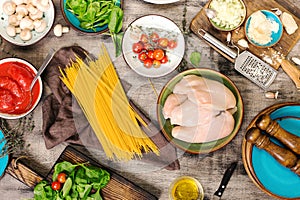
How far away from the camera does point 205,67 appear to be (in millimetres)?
2166

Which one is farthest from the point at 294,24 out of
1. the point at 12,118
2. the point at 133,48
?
the point at 12,118

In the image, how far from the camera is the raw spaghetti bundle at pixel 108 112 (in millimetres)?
2135

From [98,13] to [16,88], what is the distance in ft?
1.55

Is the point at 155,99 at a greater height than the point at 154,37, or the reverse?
the point at 154,37

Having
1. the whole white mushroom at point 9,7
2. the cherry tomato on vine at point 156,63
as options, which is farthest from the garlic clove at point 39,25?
the cherry tomato on vine at point 156,63

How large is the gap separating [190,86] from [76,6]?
59cm

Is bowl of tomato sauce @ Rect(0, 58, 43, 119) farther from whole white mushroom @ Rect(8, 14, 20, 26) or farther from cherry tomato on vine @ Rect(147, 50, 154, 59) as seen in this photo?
cherry tomato on vine @ Rect(147, 50, 154, 59)

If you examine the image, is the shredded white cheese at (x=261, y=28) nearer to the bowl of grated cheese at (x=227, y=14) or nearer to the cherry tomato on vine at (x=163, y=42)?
the bowl of grated cheese at (x=227, y=14)

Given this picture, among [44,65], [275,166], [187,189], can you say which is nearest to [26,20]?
[44,65]

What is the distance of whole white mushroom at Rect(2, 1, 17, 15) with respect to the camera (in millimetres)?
2141

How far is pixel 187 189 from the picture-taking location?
215 cm

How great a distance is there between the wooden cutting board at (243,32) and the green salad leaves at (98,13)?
331 mm

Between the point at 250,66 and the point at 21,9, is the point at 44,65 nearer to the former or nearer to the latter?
the point at 21,9


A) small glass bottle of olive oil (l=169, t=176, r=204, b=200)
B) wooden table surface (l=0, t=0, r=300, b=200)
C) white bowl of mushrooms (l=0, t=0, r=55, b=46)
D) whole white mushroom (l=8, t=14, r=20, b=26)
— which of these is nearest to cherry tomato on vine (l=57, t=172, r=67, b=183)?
wooden table surface (l=0, t=0, r=300, b=200)
